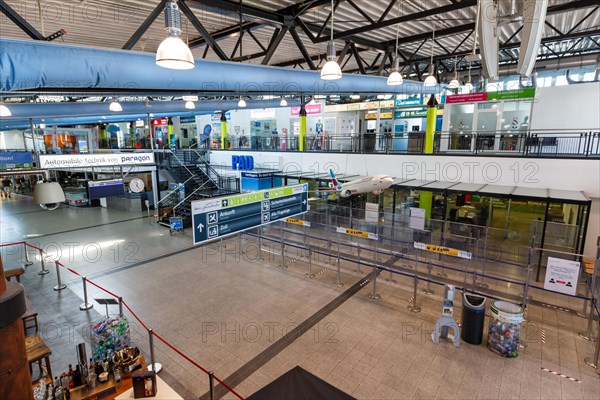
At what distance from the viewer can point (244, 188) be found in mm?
16672

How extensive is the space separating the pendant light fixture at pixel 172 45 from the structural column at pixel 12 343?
2439 mm

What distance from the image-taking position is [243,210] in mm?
7496

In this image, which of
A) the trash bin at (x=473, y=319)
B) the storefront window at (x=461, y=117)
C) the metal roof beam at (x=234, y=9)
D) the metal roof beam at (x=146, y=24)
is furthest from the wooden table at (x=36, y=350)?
the storefront window at (x=461, y=117)

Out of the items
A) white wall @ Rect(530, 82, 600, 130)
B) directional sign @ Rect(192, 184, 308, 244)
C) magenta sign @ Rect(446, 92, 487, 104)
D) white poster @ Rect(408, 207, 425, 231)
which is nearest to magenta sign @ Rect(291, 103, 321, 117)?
magenta sign @ Rect(446, 92, 487, 104)

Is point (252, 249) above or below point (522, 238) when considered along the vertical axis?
below

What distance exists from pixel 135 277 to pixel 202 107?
31.3ft

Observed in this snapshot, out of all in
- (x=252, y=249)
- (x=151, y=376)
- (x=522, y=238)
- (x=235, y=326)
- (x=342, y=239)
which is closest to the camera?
(x=151, y=376)

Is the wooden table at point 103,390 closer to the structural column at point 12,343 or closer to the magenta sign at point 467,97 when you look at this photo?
the structural column at point 12,343

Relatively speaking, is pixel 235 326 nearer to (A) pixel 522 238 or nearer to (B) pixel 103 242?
(A) pixel 522 238

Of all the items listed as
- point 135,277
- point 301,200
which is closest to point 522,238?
point 301,200

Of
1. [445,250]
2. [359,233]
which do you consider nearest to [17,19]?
[359,233]

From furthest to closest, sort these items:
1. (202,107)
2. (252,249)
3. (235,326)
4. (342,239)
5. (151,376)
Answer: (202,107), (252,249), (342,239), (235,326), (151,376)

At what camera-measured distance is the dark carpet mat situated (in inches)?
124

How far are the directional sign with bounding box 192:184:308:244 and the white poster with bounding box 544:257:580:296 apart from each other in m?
6.05
